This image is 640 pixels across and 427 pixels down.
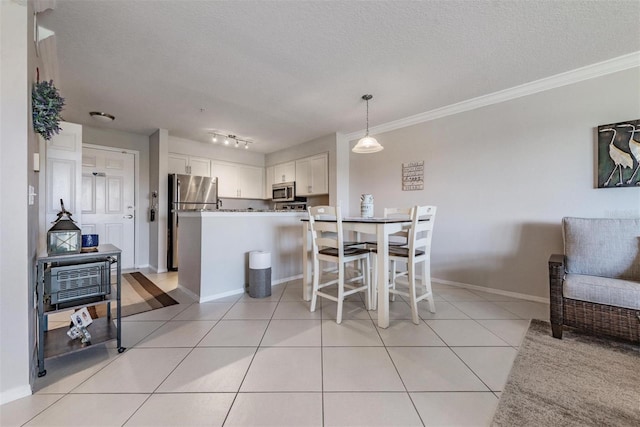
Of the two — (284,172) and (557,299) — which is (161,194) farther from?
(557,299)

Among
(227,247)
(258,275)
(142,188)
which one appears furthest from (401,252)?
(142,188)

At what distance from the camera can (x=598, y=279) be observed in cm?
184

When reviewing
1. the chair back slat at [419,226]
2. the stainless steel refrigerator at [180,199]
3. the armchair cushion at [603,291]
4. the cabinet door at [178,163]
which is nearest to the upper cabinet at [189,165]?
the cabinet door at [178,163]

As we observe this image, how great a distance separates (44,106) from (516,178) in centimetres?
398

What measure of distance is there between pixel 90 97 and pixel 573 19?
4642mm

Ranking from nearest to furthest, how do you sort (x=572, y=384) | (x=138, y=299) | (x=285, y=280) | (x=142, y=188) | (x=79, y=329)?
(x=572, y=384), (x=79, y=329), (x=138, y=299), (x=285, y=280), (x=142, y=188)

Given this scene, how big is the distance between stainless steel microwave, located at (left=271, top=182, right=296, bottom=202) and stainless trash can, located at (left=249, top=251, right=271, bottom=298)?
240 centimetres

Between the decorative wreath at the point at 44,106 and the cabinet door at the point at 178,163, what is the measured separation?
3.06m

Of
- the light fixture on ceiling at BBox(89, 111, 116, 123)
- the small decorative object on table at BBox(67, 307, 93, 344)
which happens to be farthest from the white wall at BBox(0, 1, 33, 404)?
the light fixture on ceiling at BBox(89, 111, 116, 123)

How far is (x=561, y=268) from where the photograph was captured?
1.88m

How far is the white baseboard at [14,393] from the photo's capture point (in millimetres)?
1212

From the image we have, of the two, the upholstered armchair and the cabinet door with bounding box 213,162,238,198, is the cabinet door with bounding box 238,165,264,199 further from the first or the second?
the upholstered armchair

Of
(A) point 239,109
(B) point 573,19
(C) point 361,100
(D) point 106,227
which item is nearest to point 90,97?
(A) point 239,109

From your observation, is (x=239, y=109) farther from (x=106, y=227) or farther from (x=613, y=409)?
(x=613, y=409)
